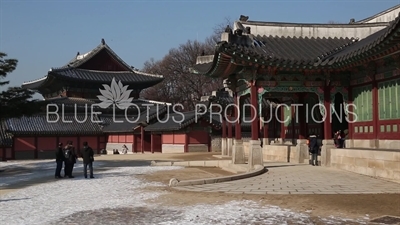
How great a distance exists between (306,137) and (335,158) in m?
5.41

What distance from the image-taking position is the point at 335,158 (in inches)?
724

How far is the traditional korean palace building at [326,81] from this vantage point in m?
16.2

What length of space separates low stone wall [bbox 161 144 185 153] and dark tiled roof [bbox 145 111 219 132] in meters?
1.78

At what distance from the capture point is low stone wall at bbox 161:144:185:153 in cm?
4170

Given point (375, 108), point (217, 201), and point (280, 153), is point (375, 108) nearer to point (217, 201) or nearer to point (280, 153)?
point (280, 153)

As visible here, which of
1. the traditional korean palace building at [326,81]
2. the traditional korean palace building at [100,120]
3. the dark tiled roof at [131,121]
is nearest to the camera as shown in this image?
the traditional korean palace building at [326,81]

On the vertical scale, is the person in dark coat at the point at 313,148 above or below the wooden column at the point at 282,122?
below

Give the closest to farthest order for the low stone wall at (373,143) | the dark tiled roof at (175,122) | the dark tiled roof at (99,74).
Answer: the low stone wall at (373,143), the dark tiled roof at (175,122), the dark tiled roof at (99,74)

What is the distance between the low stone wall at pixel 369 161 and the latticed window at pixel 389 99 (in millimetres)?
2031

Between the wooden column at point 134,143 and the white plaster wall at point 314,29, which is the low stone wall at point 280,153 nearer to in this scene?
the white plaster wall at point 314,29

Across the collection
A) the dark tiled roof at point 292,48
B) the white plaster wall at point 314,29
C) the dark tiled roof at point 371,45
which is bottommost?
the dark tiled roof at point 371,45

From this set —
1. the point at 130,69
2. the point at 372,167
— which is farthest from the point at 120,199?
the point at 130,69

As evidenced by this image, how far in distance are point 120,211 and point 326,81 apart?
41.6 feet

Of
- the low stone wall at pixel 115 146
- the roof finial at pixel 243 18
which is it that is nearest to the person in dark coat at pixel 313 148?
the roof finial at pixel 243 18
